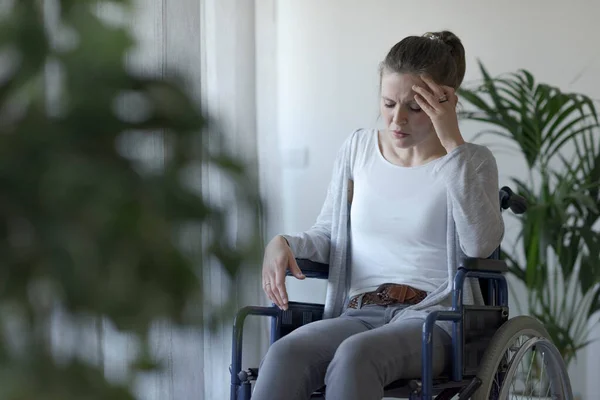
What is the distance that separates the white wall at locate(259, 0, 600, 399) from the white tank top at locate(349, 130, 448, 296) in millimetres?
1090

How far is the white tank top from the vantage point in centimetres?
169

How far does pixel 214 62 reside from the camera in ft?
8.93

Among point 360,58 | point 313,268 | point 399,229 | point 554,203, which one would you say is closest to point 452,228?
point 399,229

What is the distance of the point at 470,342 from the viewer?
1.61 metres

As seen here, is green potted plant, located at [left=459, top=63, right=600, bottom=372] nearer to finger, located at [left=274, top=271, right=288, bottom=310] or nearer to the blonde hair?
the blonde hair

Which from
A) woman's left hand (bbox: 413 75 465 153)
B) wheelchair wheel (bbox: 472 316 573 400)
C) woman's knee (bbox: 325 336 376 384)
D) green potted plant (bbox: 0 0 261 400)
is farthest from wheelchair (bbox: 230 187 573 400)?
green potted plant (bbox: 0 0 261 400)

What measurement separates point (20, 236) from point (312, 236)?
1.63m

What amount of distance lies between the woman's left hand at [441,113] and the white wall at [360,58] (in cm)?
121

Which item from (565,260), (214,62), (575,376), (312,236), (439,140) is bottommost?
(575,376)

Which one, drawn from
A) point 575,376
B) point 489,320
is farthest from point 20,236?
point 575,376

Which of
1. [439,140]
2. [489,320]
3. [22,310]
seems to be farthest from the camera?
[439,140]

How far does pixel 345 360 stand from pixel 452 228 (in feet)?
1.30

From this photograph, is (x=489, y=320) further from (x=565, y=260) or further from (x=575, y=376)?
(x=575, y=376)

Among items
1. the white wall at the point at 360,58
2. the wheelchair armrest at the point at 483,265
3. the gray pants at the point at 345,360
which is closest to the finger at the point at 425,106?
the wheelchair armrest at the point at 483,265
